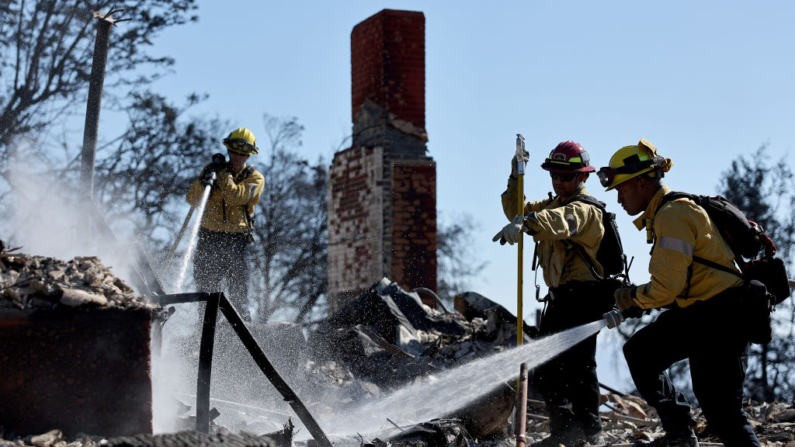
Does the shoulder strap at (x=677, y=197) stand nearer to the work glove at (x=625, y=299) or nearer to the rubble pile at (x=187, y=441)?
the work glove at (x=625, y=299)

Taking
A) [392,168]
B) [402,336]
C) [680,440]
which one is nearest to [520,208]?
[680,440]

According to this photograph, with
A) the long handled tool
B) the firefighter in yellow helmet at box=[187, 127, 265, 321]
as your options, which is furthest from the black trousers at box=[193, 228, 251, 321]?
the long handled tool

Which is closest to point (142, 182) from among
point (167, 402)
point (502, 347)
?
point (502, 347)

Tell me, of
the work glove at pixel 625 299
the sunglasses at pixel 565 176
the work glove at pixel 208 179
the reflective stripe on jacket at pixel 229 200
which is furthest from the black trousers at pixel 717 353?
the work glove at pixel 208 179

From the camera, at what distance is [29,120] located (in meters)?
13.6

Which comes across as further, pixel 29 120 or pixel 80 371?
pixel 29 120

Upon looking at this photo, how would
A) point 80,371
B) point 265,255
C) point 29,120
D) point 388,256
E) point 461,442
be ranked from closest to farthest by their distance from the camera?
point 80,371 → point 461,442 → point 388,256 → point 29,120 → point 265,255

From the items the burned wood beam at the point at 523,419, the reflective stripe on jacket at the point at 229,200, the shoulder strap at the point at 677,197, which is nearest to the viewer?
the burned wood beam at the point at 523,419

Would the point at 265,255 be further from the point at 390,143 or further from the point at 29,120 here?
the point at 390,143

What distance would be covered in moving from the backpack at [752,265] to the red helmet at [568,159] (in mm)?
1112

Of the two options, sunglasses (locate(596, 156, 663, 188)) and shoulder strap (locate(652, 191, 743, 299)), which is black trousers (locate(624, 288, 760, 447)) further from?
sunglasses (locate(596, 156, 663, 188))

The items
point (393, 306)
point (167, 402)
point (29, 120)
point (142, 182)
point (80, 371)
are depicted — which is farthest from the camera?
point (142, 182)

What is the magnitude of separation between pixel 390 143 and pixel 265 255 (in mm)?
8236

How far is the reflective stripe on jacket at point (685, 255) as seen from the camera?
3975 mm
